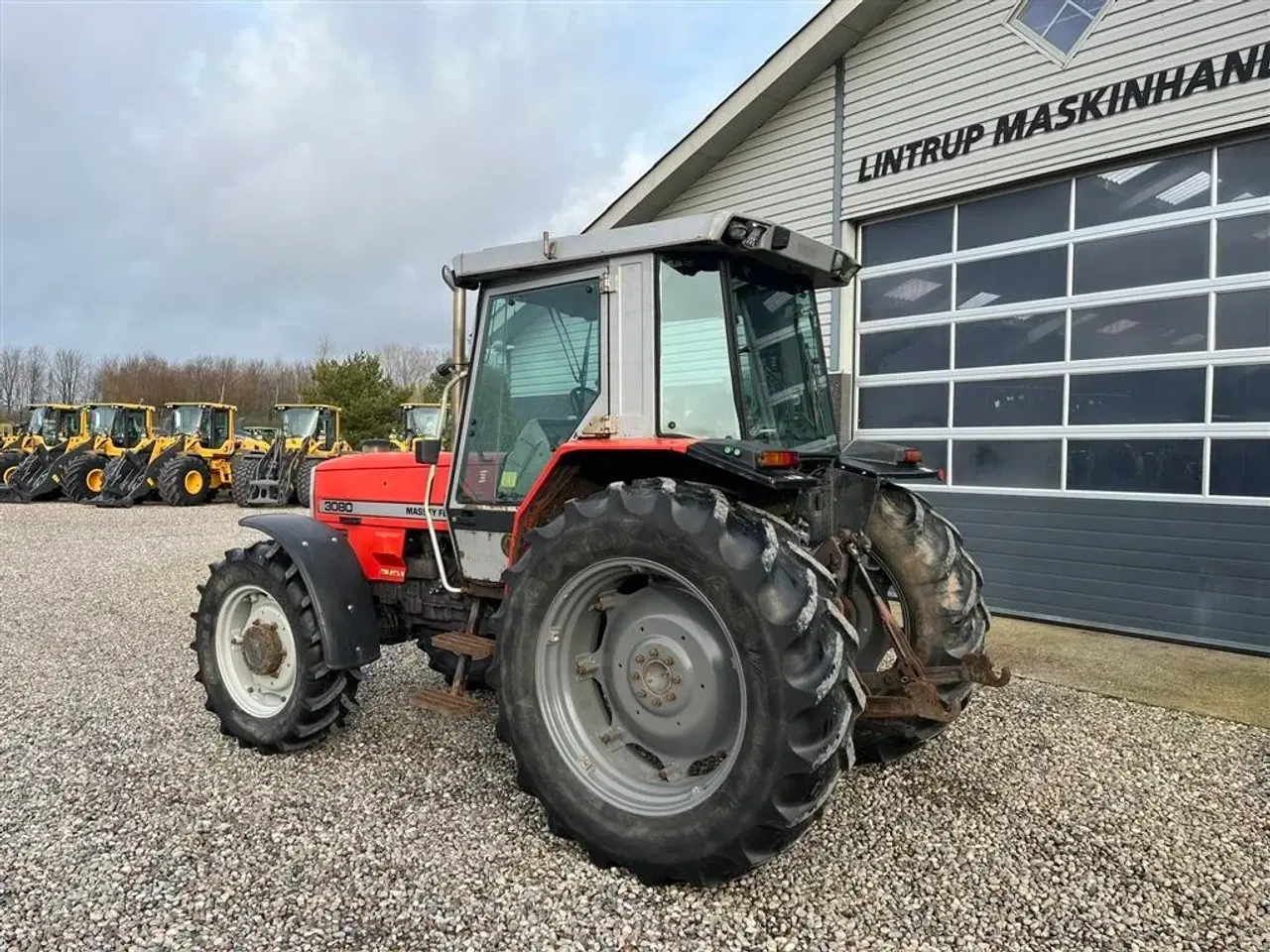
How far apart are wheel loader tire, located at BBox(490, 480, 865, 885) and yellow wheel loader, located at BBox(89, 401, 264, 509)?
17.6m

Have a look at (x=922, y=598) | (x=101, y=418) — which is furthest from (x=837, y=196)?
(x=101, y=418)

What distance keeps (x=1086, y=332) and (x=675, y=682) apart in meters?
5.29

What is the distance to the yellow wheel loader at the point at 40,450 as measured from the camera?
1930cm

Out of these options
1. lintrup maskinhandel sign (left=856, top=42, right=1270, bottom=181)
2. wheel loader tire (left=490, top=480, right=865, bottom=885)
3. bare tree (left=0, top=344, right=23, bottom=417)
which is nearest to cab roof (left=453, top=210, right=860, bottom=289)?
wheel loader tire (left=490, top=480, right=865, bottom=885)

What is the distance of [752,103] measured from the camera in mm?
8156

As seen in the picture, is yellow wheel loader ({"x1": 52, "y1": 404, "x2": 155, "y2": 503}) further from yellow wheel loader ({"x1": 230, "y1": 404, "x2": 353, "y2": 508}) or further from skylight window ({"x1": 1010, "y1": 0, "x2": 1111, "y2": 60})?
skylight window ({"x1": 1010, "y1": 0, "x2": 1111, "y2": 60})

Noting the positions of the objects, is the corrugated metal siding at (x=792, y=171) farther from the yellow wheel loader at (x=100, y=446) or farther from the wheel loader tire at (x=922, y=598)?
the yellow wheel loader at (x=100, y=446)

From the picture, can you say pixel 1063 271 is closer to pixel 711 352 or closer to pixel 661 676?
pixel 711 352

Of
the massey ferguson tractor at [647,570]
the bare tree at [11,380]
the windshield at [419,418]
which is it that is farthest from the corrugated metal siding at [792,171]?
the bare tree at [11,380]

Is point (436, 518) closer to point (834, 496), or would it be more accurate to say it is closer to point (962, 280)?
point (834, 496)

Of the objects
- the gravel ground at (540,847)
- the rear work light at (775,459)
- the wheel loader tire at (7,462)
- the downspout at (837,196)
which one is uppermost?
the downspout at (837,196)

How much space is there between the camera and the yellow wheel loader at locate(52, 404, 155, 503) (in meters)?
19.0

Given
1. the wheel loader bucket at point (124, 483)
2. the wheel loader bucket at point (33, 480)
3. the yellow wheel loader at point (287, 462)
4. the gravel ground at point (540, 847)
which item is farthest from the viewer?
the wheel loader bucket at point (33, 480)

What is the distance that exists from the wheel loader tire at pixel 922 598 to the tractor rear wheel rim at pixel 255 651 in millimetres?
2673
